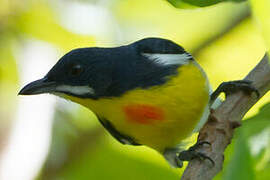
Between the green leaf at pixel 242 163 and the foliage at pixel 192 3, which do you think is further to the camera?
the foliage at pixel 192 3

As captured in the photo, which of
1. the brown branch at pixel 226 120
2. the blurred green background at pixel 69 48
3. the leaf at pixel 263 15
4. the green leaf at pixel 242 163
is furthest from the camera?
the blurred green background at pixel 69 48

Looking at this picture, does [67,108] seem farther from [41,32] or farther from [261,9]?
[261,9]

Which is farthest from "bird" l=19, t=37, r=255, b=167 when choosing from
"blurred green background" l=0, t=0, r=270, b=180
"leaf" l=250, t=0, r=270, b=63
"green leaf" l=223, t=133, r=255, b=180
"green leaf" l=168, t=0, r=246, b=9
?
"leaf" l=250, t=0, r=270, b=63

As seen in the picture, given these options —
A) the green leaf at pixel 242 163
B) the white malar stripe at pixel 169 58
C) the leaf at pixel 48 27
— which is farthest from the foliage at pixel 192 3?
the leaf at pixel 48 27

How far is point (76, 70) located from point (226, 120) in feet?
3.19

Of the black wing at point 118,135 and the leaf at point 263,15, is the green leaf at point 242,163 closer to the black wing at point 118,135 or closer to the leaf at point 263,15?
the leaf at point 263,15

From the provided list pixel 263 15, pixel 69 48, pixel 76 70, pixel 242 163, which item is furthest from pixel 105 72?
pixel 263 15

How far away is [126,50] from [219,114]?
0.96 m

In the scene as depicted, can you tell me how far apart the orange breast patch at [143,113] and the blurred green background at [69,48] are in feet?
0.49

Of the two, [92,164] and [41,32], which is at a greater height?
[41,32]

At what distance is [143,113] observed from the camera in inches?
98.6

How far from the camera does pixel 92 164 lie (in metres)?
2.38

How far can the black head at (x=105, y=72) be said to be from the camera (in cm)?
256

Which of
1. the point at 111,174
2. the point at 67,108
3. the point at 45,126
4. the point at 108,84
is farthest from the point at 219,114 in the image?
the point at 67,108
